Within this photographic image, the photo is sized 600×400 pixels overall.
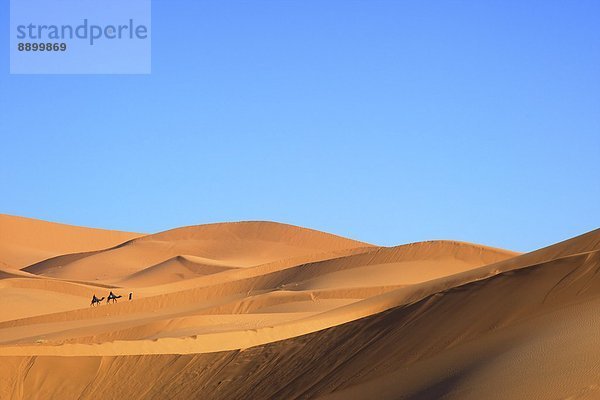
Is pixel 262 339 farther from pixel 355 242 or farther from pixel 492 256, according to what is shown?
pixel 355 242

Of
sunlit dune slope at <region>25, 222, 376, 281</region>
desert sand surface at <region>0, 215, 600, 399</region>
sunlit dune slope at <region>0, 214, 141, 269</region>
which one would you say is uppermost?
sunlit dune slope at <region>0, 214, 141, 269</region>

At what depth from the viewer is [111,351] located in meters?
21.3

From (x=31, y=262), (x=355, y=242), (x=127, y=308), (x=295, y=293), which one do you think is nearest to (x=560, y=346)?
(x=295, y=293)

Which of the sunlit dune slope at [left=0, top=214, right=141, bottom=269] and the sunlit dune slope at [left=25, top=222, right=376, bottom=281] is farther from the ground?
the sunlit dune slope at [left=0, top=214, right=141, bottom=269]

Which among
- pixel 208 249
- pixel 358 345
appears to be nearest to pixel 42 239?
pixel 208 249

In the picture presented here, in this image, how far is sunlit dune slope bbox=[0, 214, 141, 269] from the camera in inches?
4038

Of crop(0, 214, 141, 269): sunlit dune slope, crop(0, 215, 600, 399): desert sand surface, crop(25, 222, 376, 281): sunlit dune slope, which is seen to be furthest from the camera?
crop(0, 214, 141, 269): sunlit dune slope

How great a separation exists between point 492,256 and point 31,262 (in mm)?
60772

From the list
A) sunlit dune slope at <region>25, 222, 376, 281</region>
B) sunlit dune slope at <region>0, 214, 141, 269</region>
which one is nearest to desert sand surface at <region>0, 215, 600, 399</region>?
sunlit dune slope at <region>25, 222, 376, 281</region>

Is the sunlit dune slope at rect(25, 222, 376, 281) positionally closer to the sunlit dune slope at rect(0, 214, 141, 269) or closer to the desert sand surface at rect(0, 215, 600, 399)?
the sunlit dune slope at rect(0, 214, 141, 269)

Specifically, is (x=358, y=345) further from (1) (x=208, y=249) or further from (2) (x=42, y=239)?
(2) (x=42, y=239)

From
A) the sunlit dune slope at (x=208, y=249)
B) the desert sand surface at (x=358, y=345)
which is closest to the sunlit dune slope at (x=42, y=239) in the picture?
the sunlit dune slope at (x=208, y=249)

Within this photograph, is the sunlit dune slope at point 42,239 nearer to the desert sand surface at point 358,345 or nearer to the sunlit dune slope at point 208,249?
the sunlit dune slope at point 208,249

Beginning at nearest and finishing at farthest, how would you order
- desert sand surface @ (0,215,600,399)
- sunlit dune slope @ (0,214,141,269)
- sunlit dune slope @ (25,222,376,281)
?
1. desert sand surface @ (0,215,600,399)
2. sunlit dune slope @ (25,222,376,281)
3. sunlit dune slope @ (0,214,141,269)
